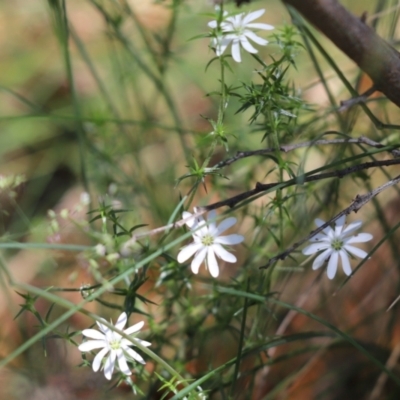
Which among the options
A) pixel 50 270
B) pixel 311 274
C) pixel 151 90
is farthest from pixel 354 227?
pixel 151 90

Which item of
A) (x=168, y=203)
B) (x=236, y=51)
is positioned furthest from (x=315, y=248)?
(x=168, y=203)

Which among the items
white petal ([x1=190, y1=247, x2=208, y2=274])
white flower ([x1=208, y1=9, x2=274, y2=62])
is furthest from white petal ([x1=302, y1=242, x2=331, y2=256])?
white flower ([x1=208, y1=9, x2=274, y2=62])

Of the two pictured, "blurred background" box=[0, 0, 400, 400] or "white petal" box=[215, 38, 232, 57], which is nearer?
"white petal" box=[215, 38, 232, 57]

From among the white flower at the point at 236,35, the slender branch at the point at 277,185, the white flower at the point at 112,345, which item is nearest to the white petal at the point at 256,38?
the white flower at the point at 236,35

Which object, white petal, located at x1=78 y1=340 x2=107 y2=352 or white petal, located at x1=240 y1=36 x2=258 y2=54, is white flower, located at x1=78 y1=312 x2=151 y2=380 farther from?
white petal, located at x1=240 y1=36 x2=258 y2=54

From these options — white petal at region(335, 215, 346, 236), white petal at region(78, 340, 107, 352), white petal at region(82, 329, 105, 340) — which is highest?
white petal at region(82, 329, 105, 340)

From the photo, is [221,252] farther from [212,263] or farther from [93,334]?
[93,334]
